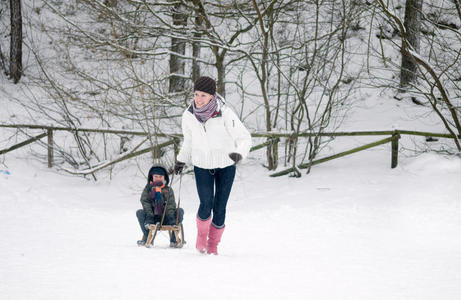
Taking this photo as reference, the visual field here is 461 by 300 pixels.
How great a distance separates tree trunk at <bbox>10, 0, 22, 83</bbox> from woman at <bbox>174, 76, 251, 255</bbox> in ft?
40.0

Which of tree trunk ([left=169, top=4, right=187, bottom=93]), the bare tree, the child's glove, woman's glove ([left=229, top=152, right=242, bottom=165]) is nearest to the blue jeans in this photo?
woman's glove ([left=229, top=152, right=242, bottom=165])

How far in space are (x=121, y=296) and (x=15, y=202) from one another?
19.1 ft

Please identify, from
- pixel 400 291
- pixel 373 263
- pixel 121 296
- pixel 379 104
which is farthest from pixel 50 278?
pixel 379 104

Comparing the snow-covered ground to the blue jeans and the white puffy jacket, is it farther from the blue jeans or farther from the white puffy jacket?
the white puffy jacket

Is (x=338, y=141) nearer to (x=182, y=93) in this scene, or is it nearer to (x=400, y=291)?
(x=182, y=93)

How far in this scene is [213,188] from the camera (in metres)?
4.53

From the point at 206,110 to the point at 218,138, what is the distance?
11.3 inches

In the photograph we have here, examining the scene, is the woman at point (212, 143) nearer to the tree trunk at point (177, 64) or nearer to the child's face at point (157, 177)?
the child's face at point (157, 177)

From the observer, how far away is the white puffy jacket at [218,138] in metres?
4.37

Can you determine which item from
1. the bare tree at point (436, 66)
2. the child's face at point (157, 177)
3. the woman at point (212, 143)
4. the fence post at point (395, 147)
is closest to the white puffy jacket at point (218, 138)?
the woman at point (212, 143)

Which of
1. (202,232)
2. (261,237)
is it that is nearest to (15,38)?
(261,237)

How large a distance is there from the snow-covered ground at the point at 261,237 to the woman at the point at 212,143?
525 millimetres

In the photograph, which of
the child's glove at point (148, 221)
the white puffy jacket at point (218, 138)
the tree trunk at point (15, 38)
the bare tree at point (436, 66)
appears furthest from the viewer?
the tree trunk at point (15, 38)

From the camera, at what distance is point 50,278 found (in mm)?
3301
